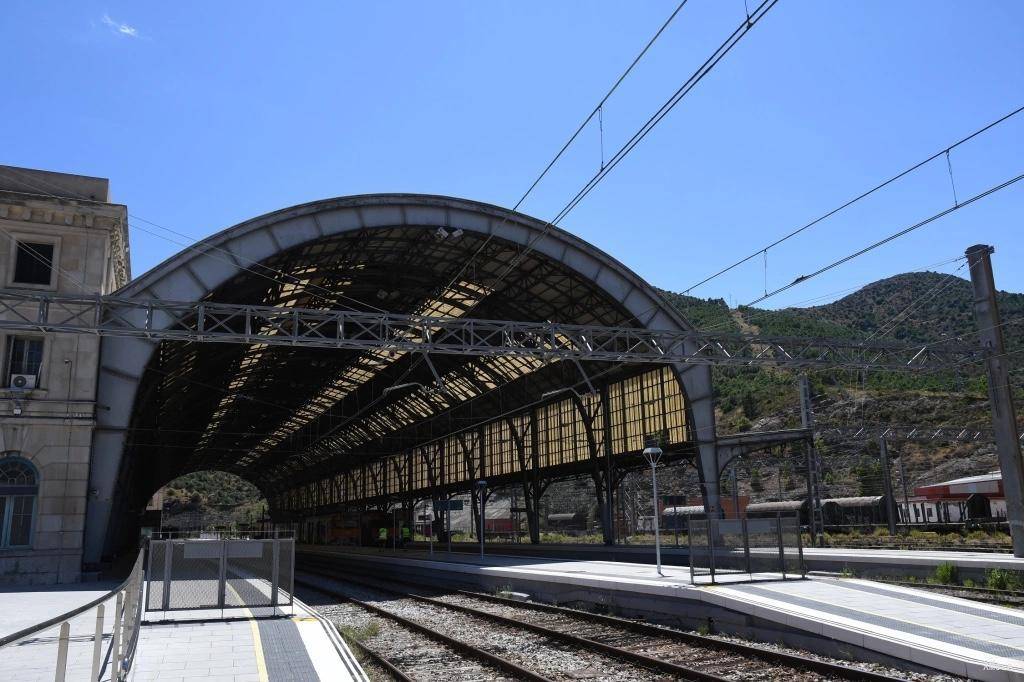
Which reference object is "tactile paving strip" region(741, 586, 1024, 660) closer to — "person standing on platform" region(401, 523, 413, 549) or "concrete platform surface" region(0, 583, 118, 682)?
"concrete platform surface" region(0, 583, 118, 682)

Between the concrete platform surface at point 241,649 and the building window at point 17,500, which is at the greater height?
the building window at point 17,500

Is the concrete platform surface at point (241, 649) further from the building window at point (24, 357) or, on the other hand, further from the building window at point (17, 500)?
the building window at point (24, 357)

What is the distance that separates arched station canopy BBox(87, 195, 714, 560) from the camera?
28.4 meters

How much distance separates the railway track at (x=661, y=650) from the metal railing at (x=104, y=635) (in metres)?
5.99

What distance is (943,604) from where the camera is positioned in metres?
14.0

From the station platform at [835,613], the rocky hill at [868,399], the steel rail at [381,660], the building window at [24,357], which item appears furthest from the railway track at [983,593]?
the rocky hill at [868,399]

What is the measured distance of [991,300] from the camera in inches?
952

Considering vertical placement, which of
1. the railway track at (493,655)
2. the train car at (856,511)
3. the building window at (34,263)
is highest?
the building window at (34,263)

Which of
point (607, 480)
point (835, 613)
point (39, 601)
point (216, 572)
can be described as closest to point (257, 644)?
point (216, 572)

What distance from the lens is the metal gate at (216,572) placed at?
15.5 meters

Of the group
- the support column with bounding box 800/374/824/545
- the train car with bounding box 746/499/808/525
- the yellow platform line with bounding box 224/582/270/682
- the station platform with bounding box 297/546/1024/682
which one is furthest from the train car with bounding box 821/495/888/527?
the yellow platform line with bounding box 224/582/270/682

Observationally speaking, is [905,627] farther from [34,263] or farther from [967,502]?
[967,502]

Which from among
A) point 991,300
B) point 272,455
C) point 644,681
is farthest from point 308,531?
point 644,681

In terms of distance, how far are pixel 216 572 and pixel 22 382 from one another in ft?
43.1
